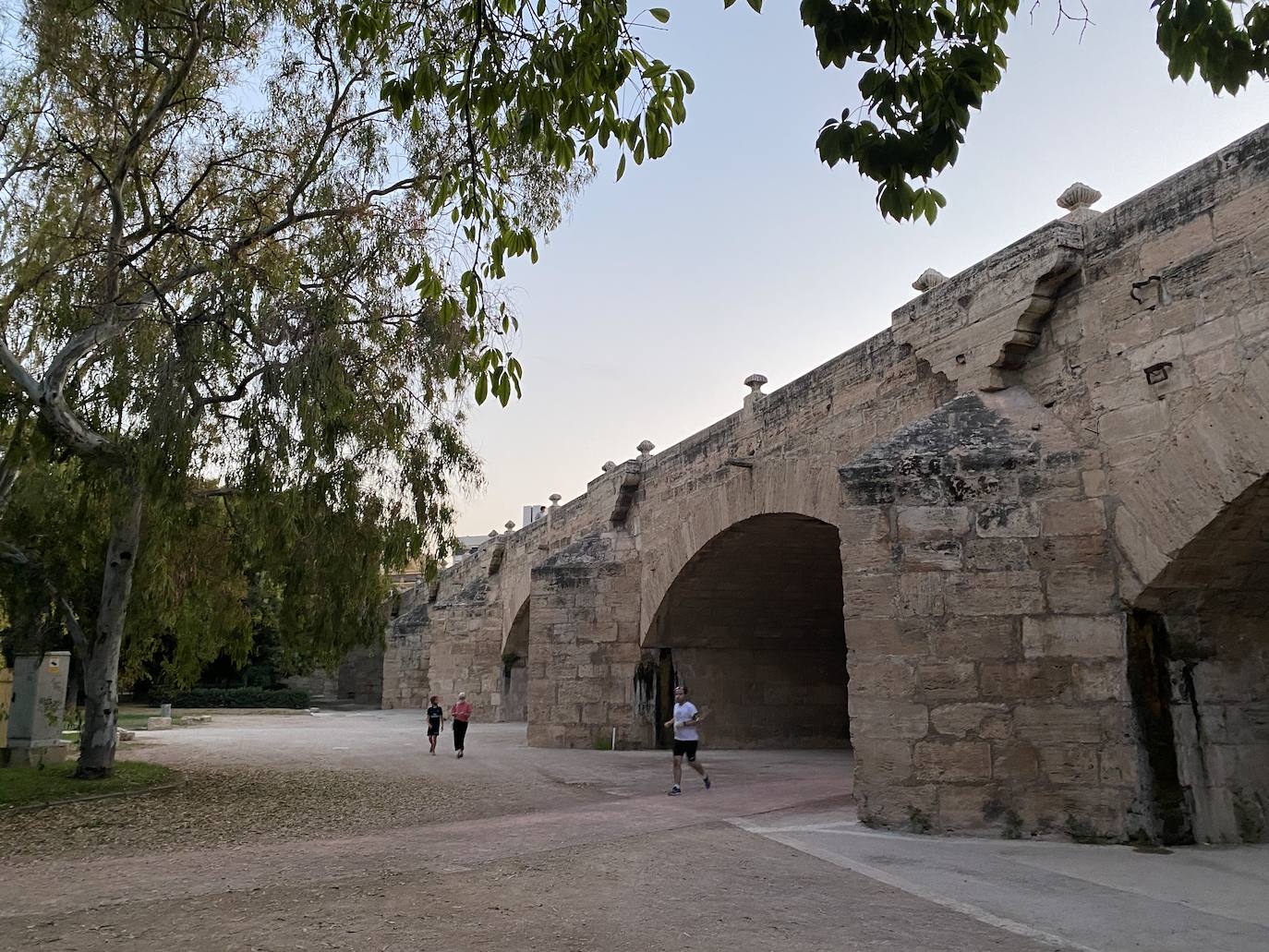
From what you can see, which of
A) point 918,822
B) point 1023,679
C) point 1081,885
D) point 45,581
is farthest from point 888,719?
point 45,581

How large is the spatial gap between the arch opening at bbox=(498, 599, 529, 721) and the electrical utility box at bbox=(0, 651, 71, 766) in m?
11.2

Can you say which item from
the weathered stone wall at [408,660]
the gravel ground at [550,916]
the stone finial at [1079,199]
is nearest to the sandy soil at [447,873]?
the gravel ground at [550,916]

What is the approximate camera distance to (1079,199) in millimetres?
6805

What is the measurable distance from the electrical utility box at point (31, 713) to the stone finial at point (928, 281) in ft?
31.5

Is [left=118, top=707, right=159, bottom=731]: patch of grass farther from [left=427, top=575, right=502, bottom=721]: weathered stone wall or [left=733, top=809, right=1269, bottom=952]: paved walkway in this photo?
[left=733, top=809, right=1269, bottom=952]: paved walkway

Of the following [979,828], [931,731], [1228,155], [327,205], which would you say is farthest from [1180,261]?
[327,205]

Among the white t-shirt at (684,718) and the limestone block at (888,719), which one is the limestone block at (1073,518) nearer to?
the limestone block at (888,719)

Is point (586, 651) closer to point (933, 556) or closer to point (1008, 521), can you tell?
point (933, 556)

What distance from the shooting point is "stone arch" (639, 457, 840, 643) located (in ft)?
30.5

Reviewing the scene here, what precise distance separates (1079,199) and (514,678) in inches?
681

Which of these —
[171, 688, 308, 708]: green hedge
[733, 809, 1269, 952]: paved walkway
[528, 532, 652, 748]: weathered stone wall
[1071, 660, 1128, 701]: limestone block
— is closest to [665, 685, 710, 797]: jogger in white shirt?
[733, 809, 1269, 952]: paved walkway

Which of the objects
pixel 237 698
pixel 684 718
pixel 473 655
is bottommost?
pixel 684 718

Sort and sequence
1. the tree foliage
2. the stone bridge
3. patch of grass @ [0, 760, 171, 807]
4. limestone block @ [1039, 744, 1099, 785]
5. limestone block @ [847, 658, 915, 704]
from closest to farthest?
the tree foliage
the stone bridge
limestone block @ [1039, 744, 1099, 785]
limestone block @ [847, 658, 915, 704]
patch of grass @ [0, 760, 171, 807]

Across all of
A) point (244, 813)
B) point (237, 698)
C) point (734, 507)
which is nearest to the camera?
point (244, 813)
